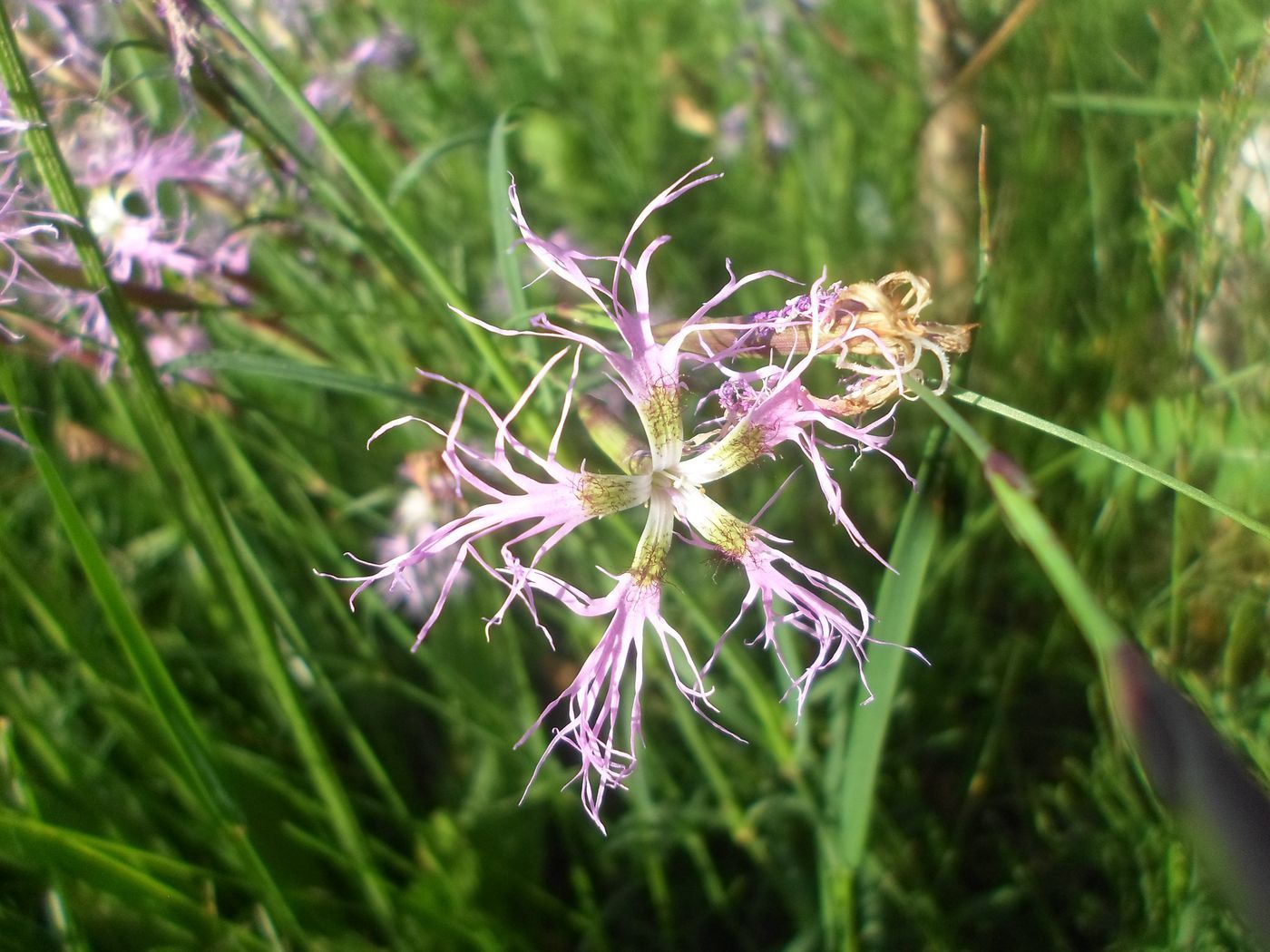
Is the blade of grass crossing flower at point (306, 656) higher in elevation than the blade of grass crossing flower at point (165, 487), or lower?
lower

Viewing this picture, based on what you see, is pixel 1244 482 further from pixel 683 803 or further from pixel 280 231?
pixel 280 231

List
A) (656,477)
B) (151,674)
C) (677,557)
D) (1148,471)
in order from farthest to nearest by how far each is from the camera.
→ 1. (677,557)
2. (151,674)
3. (656,477)
4. (1148,471)

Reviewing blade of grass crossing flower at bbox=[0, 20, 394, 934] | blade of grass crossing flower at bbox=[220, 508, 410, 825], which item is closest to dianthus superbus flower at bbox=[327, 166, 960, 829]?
blade of grass crossing flower at bbox=[0, 20, 394, 934]

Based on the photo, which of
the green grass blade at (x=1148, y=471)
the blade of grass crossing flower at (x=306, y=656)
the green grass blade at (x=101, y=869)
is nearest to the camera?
the green grass blade at (x=1148, y=471)

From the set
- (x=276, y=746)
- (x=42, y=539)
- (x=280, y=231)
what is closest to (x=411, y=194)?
(x=280, y=231)

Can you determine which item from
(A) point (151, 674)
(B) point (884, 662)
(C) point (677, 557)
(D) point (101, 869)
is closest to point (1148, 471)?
(B) point (884, 662)

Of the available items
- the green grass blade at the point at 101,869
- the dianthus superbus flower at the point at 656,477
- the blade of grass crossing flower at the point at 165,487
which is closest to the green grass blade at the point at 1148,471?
the dianthus superbus flower at the point at 656,477

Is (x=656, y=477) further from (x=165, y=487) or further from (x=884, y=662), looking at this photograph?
(x=165, y=487)

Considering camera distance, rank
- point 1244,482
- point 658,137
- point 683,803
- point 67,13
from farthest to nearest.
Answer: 1. point 658,137
2. point 683,803
3. point 67,13
4. point 1244,482

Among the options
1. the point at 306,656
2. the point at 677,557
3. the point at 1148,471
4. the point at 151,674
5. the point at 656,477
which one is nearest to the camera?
the point at 1148,471

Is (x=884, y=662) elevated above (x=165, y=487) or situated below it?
below

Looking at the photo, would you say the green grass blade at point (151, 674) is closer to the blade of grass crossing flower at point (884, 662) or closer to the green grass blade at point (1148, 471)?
the blade of grass crossing flower at point (884, 662)
